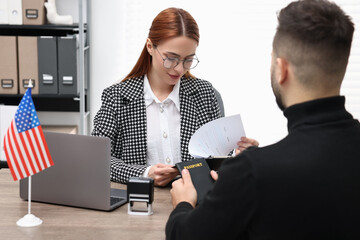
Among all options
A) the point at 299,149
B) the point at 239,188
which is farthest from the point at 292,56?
the point at 239,188

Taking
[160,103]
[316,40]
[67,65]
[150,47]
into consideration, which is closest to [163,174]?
[160,103]

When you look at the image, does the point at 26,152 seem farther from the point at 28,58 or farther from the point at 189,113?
the point at 28,58

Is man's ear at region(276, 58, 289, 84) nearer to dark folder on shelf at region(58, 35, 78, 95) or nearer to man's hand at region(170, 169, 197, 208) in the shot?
man's hand at region(170, 169, 197, 208)

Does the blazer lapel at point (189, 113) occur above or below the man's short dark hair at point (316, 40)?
below

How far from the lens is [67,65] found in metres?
3.38

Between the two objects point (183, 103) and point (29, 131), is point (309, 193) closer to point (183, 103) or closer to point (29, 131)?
point (29, 131)

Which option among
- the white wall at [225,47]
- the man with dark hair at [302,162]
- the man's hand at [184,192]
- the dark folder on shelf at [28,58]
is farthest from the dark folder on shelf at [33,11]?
the man with dark hair at [302,162]

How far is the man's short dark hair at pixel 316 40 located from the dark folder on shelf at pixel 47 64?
2.61 metres

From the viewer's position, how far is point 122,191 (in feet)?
5.75

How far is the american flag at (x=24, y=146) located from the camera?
4.86ft

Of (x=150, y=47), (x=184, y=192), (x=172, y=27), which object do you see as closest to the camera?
(x=184, y=192)

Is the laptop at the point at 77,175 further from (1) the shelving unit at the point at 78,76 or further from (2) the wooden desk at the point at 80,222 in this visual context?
(1) the shelving unit at the point at 78,76

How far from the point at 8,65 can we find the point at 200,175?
7.61 feet

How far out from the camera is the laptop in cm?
151
